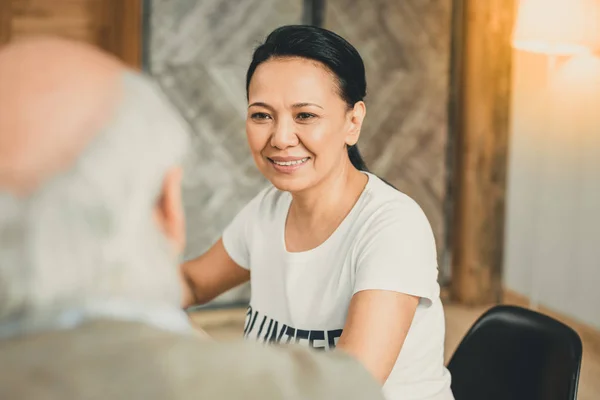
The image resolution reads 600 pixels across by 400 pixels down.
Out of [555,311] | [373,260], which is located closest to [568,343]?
[373,260]

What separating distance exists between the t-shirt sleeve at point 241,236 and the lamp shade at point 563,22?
7.26 feet

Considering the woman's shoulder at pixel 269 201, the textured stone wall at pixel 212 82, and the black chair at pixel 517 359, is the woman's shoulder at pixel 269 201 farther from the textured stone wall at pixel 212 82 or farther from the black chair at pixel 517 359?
the textured stone wall at pixel 212 82

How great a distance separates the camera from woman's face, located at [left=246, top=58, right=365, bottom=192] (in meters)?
1.37

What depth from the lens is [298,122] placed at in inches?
55.5

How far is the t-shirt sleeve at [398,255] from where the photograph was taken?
122cm

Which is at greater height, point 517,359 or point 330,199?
point 330,199

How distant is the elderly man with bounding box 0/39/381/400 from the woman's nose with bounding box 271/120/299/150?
75 cm

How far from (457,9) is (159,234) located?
3.47 meters

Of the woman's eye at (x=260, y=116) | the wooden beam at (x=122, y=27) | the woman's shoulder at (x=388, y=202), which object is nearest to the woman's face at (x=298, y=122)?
the woman's eye at (x=260, y=116)

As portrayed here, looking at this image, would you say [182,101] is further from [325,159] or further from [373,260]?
[373,260]

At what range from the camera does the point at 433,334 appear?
138 centimetres

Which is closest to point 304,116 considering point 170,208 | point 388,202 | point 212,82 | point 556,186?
point 388,202

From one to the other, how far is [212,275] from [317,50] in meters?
0.53

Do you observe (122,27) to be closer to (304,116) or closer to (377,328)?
(304,116)
